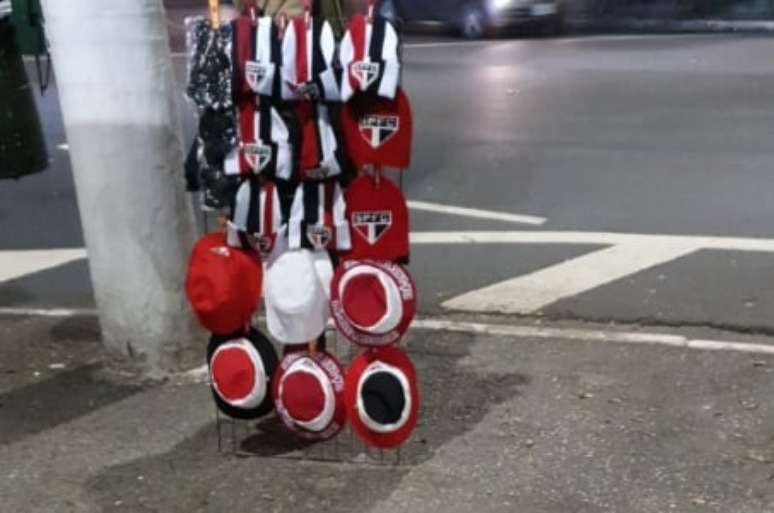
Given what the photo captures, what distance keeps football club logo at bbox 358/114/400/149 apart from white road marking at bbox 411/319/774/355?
1.95 meters

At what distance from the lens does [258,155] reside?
13.8 ft

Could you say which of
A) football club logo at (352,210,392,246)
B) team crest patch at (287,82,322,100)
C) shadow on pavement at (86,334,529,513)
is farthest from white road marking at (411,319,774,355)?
team crest patch at (287,82,322,100)

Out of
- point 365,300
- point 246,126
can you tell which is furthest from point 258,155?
point 365,300

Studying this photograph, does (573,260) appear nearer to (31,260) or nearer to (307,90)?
(31,260)

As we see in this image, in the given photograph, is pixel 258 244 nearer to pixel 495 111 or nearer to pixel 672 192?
pixel 672 192

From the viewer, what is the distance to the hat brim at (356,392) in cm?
422

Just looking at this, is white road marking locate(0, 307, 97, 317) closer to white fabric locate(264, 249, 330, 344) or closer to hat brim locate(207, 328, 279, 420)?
hat brim locate(207, 328, 279, 420)

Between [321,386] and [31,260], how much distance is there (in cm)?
400

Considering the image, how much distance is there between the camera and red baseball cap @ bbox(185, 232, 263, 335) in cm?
429

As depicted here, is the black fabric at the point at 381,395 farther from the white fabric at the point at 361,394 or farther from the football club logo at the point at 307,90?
the football club logo at the point at 307,90

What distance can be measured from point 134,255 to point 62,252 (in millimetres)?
2818

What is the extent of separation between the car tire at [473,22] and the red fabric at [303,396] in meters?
16.2

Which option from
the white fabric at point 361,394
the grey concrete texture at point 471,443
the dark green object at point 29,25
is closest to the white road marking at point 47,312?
the grey concrete texture at point 471,443

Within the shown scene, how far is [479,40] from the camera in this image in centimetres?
1992
